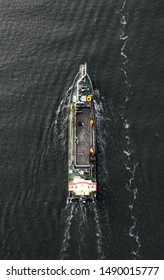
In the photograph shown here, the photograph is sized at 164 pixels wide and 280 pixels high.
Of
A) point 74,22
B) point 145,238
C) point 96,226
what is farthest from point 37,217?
point 74,22

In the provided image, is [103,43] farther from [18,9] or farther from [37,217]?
[37,217]

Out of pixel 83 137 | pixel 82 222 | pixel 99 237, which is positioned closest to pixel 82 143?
pixel 83 137

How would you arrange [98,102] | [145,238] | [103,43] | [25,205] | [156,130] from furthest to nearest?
[103,43], [98,102], [156,130], [25,205], [145,238]

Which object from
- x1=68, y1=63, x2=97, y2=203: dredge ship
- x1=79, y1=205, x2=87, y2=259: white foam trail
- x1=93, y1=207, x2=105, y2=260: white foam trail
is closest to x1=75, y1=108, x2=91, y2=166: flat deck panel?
x1=68, y1=63, x2=97, y2=203: dredge ship

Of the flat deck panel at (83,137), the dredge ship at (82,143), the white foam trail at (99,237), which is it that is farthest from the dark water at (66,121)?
the flat deck panel at (83,137)

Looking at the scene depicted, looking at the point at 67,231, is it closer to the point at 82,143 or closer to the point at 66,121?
the point at 82,143

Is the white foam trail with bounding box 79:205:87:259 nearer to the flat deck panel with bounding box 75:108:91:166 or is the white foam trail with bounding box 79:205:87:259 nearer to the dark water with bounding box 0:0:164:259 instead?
the dark water with bounding box 0:0:164:259

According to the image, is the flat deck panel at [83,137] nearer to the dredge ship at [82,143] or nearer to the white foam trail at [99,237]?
the dredge ship at [82,143]

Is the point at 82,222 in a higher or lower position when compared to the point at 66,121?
lower
